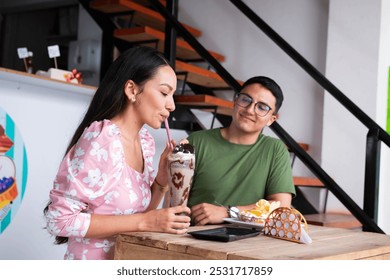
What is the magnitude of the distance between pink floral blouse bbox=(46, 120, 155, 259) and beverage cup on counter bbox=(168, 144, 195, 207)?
132 mm

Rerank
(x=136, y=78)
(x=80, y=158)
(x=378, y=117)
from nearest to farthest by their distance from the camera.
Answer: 1. (x=80, y=158)
2. (x=136, y=78)
3. (x=378, y=117)

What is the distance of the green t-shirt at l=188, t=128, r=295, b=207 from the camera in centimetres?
246

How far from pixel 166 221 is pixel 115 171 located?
219 millimetres

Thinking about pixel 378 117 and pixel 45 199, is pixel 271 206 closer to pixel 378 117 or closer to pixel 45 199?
pixel 45 199

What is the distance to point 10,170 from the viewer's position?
332 cm

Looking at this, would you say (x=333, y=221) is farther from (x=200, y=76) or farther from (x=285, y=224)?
(x=285, y=224)

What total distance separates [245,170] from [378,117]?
2183 mm

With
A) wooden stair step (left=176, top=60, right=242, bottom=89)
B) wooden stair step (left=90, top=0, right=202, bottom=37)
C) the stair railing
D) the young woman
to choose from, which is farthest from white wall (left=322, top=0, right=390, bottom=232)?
the young woman

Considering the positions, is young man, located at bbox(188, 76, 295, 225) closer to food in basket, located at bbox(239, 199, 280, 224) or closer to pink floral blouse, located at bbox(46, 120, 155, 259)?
food in basket, located at bbox(239, 199, 280, 224)

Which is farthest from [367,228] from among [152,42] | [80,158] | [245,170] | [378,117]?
[152,42]

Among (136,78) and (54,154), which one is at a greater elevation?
(136,78)

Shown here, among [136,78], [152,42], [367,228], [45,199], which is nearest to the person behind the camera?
[136,78]

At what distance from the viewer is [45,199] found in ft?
11.6

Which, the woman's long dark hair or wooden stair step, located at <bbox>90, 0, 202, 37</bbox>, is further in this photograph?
wooden stair step, located at <bbox>90, 0, 202, 37</bbox>
